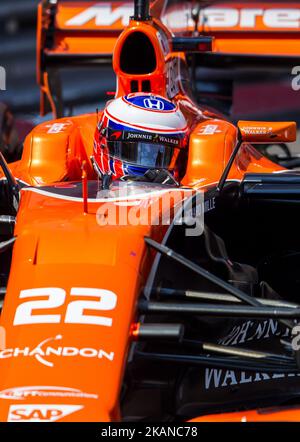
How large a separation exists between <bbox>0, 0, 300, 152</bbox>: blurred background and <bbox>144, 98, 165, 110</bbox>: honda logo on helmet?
4752 mm

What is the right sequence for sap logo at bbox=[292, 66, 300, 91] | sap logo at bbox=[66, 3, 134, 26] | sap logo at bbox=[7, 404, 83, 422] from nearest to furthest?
1. sap logo at bbox=[7, 404, 83, 422]
2. sap logo at bbox=[292, 66, 300, 91]
3. sap logo at bbox=[66, 3, 134, 26]

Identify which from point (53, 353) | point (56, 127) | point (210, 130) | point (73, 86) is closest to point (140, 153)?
point (210, 130)

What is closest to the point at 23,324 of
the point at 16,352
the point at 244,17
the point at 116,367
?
the point at 16,352

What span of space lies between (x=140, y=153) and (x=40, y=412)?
1.78 meters

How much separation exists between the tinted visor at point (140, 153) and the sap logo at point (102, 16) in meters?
2.61

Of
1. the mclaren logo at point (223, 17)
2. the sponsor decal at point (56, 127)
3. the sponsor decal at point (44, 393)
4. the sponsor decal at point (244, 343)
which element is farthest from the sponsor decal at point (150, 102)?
the mclaren logo at point (223, 17)

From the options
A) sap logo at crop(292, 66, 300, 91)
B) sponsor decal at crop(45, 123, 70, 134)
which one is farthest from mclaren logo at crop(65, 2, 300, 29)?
sponsor decal at crop(45, 123, 70, 134)

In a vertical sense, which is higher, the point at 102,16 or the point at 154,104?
the point at 154,104

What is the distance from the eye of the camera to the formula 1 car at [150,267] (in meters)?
3.76

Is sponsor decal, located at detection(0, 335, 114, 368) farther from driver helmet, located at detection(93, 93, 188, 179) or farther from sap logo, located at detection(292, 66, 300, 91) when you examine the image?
sap logo, located at detection(292, 66, 300, 91)

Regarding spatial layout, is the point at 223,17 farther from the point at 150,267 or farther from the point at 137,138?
the point at 150,267

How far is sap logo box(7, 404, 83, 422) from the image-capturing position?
11.6 feet

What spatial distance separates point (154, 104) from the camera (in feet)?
17.1
